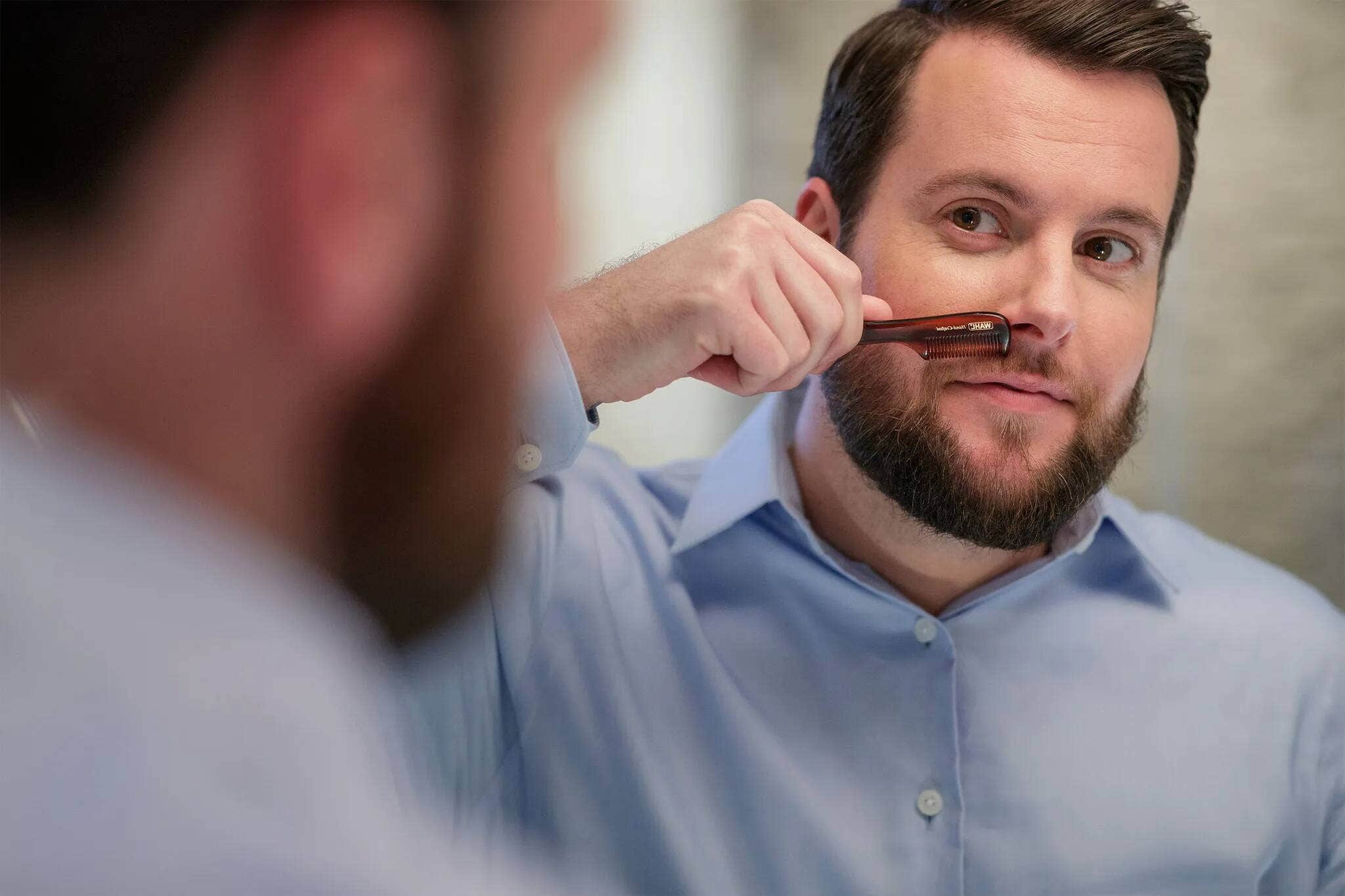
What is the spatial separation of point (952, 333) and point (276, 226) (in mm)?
770

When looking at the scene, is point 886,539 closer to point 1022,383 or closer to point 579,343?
point 1022,383

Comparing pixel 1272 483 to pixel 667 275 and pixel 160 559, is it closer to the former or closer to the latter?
pixel 667 275

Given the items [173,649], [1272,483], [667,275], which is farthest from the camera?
[1272,483]

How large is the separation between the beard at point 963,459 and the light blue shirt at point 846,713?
0.08m

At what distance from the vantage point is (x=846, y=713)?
3.37ft

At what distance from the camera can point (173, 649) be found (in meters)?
0.30

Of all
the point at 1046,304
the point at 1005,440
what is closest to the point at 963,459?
the point at 1005,440

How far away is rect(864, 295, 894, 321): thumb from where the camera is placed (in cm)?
100

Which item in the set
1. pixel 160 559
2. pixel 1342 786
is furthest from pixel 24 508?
pixel 1342 786

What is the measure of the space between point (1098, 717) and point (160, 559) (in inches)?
38.0

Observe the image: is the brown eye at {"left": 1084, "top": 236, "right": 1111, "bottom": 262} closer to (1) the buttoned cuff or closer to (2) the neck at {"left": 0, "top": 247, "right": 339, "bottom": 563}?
(1) the buttoned cuff

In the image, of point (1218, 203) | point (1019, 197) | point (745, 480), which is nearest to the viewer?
point (1019, 197)

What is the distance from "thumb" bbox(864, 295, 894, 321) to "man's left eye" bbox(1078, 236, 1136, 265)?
0.23 m

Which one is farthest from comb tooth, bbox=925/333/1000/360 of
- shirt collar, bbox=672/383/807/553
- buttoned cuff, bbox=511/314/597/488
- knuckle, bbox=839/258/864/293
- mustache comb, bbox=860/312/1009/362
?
buttoned cuff, bbox=511/314/597/488
